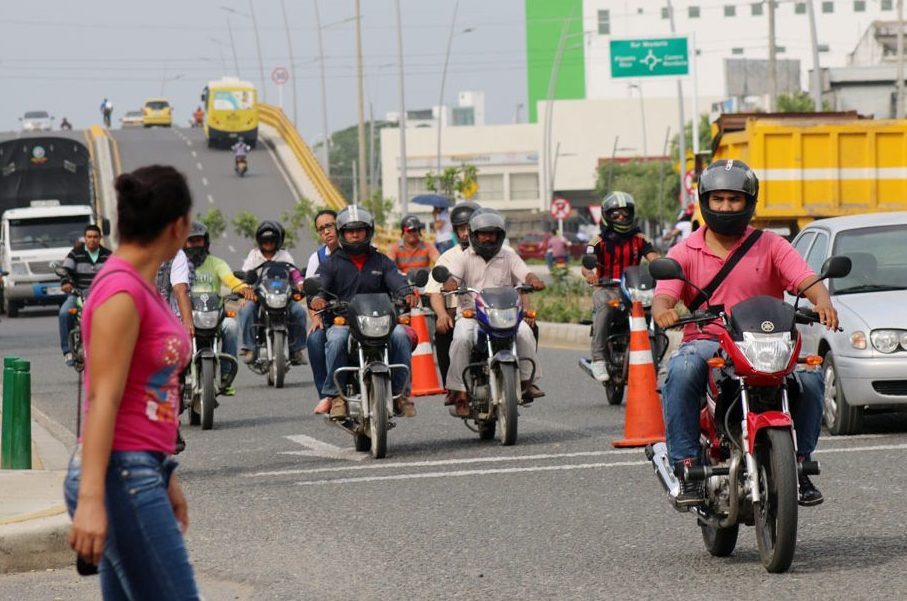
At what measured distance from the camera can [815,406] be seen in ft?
26.4

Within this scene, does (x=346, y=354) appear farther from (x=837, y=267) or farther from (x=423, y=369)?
(x=837, y=267)

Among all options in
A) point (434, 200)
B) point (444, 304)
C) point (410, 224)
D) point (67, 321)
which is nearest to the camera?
point (444, 304)

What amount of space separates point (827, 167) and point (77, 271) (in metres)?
10.6

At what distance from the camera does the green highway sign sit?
197ft

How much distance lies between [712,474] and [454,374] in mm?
5605

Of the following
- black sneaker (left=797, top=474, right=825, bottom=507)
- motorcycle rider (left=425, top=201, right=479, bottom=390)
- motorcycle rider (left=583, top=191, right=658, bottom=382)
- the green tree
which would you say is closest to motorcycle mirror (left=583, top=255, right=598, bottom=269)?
Answer: motorcycle rider (left=583, top=191, right=658, bottom=382)

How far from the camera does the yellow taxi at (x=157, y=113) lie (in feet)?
326

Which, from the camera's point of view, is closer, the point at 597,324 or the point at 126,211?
the point at 126,211

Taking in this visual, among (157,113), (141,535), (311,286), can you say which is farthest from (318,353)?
(157,113)

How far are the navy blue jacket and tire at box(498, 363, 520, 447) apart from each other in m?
0.91

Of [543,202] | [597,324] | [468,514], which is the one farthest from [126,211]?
[543,202]

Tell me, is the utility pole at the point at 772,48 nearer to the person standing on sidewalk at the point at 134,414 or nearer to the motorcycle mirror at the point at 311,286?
the motorcycle mirror at the point at 311,286

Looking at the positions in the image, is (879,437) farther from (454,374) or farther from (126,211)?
(126,211)

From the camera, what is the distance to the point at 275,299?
63.5 ft
